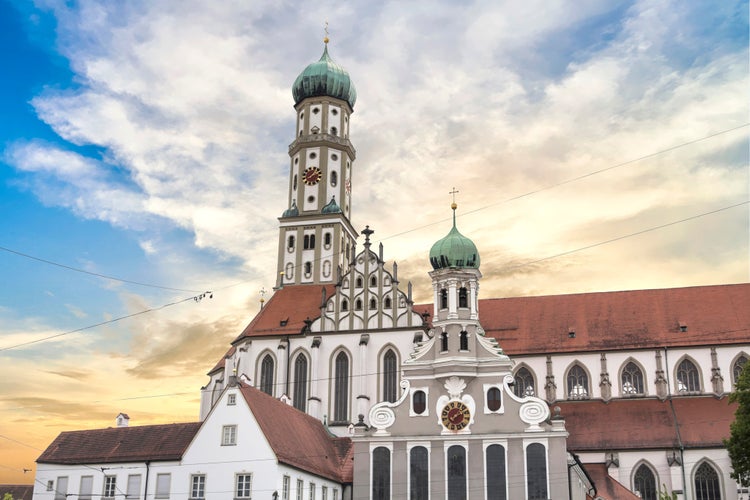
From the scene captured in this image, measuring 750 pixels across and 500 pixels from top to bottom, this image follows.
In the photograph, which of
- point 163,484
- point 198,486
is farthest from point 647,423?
point 163,484

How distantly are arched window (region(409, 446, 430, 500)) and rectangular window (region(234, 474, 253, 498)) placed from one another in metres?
10.2

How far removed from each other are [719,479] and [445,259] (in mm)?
21964

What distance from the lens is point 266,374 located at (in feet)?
220

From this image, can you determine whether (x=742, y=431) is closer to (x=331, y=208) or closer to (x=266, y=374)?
(x=266, y=374)

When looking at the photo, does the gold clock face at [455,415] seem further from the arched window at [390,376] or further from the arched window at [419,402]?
the arched window at [390,376]

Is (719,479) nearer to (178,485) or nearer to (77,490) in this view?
(178,485)

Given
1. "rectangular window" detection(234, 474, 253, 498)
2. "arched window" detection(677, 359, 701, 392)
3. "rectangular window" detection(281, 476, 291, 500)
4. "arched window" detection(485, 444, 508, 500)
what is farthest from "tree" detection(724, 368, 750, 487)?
"rectangular window" detection(234, 474, 253, 498)

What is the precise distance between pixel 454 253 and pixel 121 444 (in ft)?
74.4

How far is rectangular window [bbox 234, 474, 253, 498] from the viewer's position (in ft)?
148

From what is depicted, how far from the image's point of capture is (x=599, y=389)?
6550cm

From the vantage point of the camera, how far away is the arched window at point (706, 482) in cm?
5803

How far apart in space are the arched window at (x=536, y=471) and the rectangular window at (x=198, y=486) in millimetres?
16949

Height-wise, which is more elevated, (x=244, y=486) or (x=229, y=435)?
(x=229, y=435)

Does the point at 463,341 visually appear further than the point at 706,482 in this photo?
No
